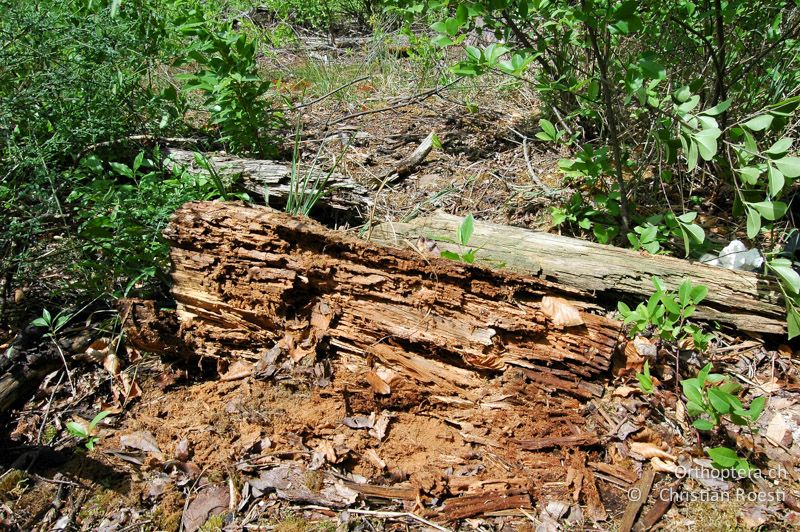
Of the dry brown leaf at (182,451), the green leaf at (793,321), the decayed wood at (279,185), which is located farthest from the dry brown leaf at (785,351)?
the dry brown leaf at (182,451)

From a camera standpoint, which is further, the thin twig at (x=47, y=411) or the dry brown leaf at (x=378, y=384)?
the thin twig at (x=47, y=411)

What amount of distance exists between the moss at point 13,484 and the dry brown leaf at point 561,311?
2535 millimetres

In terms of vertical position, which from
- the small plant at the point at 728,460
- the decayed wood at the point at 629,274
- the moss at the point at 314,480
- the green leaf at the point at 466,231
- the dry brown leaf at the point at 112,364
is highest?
the green leaf at the point at 466,231

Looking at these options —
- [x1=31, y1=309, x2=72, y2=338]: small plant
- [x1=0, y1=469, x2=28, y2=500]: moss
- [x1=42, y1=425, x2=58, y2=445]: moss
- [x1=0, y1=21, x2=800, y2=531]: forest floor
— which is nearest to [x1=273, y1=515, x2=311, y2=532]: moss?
[x1=0, y1=21, x2=800, y2=531]: forest floor

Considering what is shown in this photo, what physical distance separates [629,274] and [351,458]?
1658 millimetres

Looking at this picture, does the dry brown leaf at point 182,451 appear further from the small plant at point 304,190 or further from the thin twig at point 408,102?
the thin twig at point 408,102

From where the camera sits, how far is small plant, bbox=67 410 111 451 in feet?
8.95

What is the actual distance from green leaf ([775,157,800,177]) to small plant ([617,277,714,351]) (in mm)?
594

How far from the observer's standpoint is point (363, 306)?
2875 millimetres

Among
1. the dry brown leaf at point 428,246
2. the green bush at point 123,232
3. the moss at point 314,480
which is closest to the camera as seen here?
the moss at point 314,480

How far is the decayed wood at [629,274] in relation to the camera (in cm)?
284

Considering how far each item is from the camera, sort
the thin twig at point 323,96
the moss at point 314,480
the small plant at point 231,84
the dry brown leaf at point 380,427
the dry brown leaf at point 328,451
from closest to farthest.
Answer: the moss at point 314,480 < the dry brown leaf at point 328,451 < the dry brown leaf at point 380,427 < the small plant at point 231,84 < the thin twig at point 323,96

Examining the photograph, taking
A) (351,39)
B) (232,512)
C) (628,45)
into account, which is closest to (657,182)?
(628,45)

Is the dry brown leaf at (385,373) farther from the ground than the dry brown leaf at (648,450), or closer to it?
closer to it
